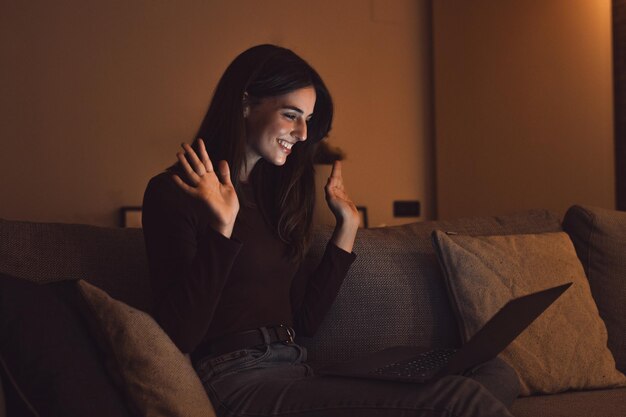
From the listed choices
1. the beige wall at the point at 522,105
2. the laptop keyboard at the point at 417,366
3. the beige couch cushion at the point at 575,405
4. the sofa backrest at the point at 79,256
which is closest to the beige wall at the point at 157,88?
the beige wall at the point at 522,105

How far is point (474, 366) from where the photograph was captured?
172cm

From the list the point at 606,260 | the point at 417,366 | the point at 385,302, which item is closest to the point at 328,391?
the point at 417,366

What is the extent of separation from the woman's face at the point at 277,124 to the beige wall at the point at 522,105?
1.82 metres

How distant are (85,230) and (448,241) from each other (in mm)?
Result: 890

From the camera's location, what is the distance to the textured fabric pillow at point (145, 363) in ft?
4.62

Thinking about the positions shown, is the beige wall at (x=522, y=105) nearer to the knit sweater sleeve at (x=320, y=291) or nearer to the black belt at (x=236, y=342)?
the knit sweater sleeve at (x=320, y=291)

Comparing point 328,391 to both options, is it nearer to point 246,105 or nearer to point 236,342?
point 236,342

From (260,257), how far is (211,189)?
23 cm

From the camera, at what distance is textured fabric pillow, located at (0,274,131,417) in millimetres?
1337

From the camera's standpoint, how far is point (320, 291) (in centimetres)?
202

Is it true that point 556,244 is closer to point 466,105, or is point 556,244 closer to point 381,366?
point 381,366

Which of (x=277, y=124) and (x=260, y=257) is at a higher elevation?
(x=277, y=124)

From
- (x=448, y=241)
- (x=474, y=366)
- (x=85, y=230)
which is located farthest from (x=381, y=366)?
(x=85, y=230)

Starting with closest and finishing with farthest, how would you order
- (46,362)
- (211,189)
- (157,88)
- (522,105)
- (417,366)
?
(46,362)
(417,366)
(211,189)
(522,105)
(157,88)
